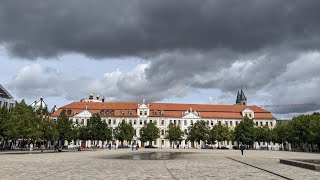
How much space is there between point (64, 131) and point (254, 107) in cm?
9373

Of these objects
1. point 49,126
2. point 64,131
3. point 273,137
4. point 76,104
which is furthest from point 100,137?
point 273,137

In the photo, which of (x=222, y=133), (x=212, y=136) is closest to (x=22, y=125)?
(x=212, y=136)

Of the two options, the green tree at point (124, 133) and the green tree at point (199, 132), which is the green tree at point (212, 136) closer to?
the green tree at point (199, 132)

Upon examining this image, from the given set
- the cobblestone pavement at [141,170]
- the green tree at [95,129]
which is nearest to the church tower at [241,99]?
the green tree at [95,129]

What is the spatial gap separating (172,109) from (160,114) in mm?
6403

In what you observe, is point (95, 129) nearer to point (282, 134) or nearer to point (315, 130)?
point (282, 134)

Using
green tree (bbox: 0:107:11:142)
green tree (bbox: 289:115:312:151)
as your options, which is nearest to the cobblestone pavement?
green tree (bbox: 0:107:11:142)

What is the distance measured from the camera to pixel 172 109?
14312 cm

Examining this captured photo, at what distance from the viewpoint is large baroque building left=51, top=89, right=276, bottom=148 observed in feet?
446

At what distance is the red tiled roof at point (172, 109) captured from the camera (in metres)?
140

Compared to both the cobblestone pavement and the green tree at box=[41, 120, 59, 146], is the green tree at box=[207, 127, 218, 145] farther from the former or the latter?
the cobblestone pavement

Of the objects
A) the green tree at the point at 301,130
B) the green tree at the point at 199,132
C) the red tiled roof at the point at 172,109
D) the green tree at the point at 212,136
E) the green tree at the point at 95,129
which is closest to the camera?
the green tree at the point at 301,130

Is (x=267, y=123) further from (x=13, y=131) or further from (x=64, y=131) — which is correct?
(x=13, y=131)

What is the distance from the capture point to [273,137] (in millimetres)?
111625
